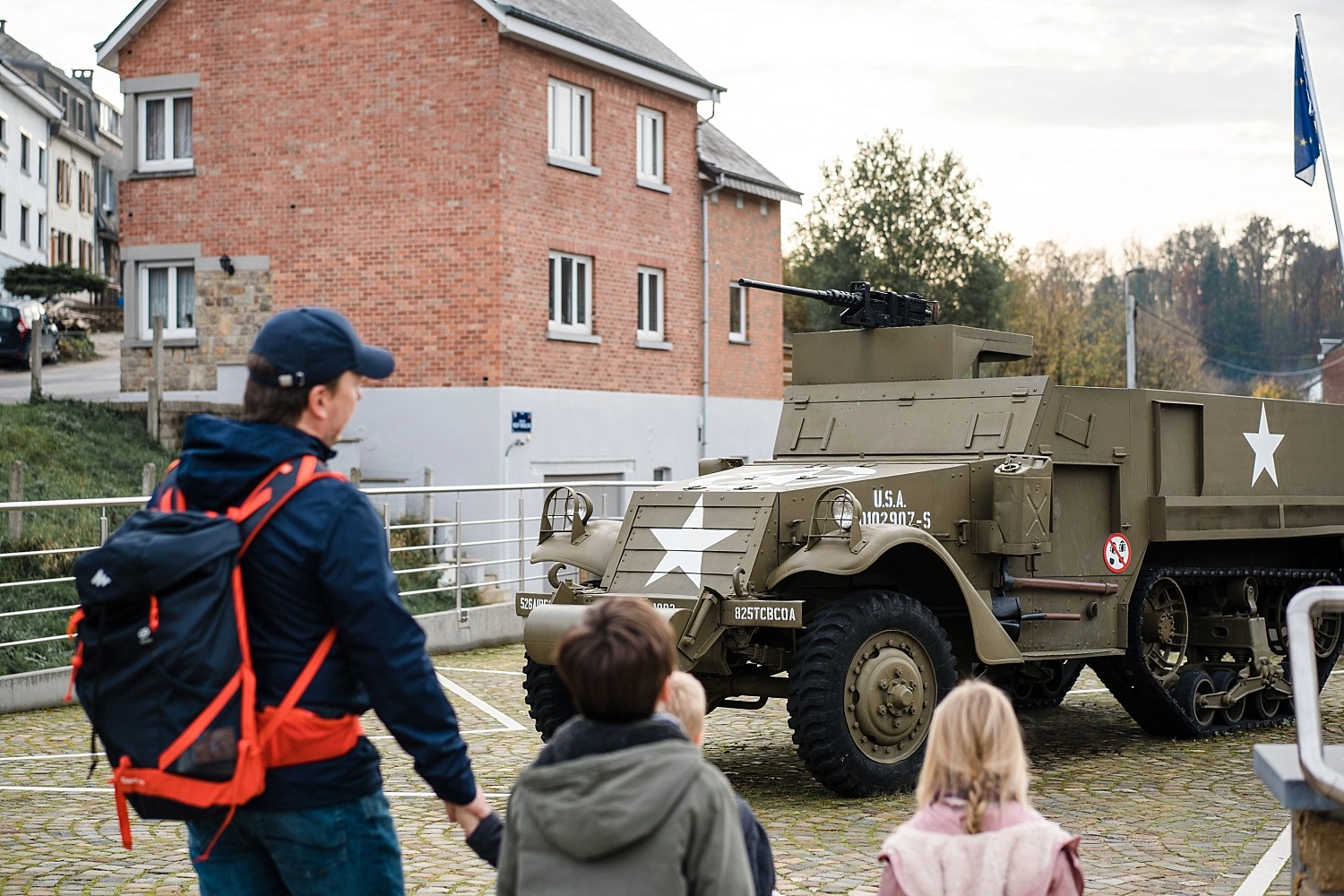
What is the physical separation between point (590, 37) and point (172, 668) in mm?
20682

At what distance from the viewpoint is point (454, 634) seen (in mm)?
15922

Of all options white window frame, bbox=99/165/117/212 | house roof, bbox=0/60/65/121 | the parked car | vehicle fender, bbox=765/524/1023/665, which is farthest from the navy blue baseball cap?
white window frame, bbox=99/165/117/212

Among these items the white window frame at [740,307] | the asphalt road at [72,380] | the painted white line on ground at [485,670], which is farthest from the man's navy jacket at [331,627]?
the white window frame at [740,307]

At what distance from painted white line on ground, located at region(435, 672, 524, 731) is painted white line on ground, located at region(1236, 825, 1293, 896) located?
513 cm

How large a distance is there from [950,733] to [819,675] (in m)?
4.69

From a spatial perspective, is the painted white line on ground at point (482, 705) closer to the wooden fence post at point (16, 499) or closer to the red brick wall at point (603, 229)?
the wooden fence post at point (16, 499)

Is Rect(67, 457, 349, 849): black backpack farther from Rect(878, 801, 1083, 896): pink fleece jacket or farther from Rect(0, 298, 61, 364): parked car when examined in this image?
A: Rect(0, 298, 61, 364): parked car

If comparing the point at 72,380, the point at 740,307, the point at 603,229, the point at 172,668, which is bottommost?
the point at 172,668

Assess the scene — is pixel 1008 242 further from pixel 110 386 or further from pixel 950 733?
pixel 950 733

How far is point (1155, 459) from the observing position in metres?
10.9

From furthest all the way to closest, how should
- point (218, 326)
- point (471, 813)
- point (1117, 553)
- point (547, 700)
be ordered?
1. point (218, 326)
2. point (1117, 553)
3. point (547, 700)
4. point (471, 813)

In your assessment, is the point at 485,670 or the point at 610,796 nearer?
the point at 610,796

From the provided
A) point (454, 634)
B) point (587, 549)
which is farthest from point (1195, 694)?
point (454, 634)

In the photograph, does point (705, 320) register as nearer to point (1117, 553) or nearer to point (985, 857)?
point (1117, 553)
